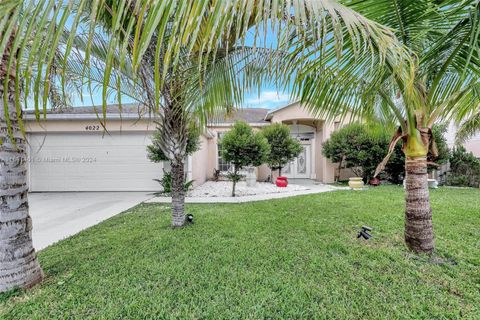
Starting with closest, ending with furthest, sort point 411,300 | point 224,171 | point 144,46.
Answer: point 144,46 → point 411,300 → point 224,171

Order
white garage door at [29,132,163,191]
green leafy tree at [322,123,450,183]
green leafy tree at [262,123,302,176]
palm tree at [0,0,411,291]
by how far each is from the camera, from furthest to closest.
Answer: green leafy tree at [262,123,302,176]
green leafy tree at [322,123,450,183]
white garage door at [29,132,163,191]
palm tree at [0,0,411,291]

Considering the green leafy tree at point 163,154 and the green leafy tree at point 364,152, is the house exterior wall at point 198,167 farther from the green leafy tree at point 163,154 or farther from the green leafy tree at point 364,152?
the green leafy tree at point 364,152

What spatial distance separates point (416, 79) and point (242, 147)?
22.1 ft

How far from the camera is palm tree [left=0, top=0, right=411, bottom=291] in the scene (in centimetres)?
99

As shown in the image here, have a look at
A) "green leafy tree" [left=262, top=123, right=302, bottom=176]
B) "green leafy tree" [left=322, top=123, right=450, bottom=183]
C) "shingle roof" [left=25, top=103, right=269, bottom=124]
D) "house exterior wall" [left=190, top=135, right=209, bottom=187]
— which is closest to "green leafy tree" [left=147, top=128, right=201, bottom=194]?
"house exterior wall" [left=190, top=135, right=209, bottom=187]

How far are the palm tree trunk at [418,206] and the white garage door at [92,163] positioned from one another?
986cm

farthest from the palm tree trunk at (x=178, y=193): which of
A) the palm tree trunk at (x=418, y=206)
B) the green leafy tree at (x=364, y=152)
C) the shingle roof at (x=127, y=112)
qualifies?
the green leafy tree at (x=364, y=152)

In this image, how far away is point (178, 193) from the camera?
5203 mm

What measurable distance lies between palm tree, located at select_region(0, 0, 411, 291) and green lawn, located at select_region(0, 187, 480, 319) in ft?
2.81

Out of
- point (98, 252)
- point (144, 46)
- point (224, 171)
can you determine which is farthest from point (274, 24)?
point (224, 171)

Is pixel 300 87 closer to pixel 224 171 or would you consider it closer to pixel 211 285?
pixel 211 285

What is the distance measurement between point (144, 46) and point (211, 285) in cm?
285

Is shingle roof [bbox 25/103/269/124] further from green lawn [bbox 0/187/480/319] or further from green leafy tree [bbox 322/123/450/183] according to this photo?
green leafy tree [bbox 322/123/450/183]

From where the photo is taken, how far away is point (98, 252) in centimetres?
401
